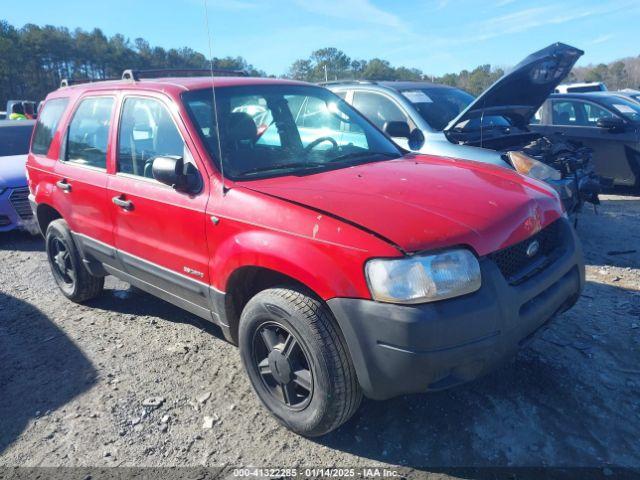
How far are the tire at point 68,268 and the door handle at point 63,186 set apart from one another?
0.38 meters

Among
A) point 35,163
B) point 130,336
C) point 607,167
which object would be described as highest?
point 35,163

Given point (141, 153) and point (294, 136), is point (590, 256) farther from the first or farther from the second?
point (141, 153)

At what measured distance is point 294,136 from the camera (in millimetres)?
3633

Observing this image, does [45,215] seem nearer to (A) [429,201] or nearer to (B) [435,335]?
(A) [429,201]

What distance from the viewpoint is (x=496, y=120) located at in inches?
252

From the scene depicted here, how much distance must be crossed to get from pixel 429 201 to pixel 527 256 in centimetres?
61

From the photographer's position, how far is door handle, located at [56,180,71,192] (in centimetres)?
417

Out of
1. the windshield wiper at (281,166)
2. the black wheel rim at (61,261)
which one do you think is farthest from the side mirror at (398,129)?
the black wheel rim at (61,261)

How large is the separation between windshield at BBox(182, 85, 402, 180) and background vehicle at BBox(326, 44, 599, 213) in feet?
3.25

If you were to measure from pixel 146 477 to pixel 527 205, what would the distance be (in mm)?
2416

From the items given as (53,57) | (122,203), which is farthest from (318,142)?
(53,57)

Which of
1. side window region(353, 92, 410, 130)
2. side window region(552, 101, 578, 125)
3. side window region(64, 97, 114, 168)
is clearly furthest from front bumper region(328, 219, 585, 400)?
side window region(552, 101, 578, 125)

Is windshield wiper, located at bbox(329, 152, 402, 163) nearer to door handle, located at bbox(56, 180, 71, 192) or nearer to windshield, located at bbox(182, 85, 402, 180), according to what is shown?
windshield, located at bbox(182, 85, 402, 180)

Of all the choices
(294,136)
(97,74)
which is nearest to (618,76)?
(97,74)
